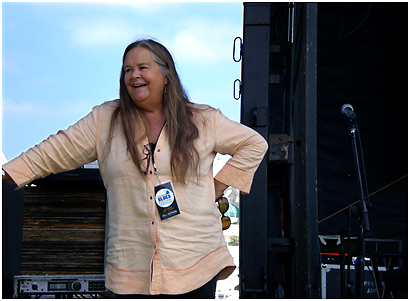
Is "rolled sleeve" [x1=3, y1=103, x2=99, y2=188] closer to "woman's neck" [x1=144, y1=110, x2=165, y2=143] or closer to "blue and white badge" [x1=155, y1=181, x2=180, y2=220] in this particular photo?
"woman's neck" [x1=144, y1=110, x2=165, y2=143]

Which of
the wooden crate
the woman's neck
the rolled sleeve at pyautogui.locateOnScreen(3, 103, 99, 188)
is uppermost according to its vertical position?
the woman's neck

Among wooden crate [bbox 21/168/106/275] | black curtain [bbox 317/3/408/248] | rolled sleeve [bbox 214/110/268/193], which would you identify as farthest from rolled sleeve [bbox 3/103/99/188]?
black curtain [bbox 317/3/408/248]

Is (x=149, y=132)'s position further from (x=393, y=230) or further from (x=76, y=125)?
(x=393, y=230)

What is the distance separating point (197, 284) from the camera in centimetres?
159

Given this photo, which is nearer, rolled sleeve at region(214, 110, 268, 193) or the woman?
the woman

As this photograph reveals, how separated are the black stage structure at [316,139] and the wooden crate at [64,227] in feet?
4.45

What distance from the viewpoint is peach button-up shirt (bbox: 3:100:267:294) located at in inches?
62.0

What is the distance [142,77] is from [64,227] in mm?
2162

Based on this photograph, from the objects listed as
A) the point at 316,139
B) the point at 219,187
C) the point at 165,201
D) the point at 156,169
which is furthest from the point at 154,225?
the point at 316,139

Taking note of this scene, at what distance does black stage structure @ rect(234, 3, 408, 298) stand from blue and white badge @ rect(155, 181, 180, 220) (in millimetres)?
901

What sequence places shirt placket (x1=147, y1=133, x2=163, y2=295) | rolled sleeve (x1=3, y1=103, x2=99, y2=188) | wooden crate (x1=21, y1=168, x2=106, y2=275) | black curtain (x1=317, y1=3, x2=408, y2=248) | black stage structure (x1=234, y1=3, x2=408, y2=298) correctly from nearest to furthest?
shirt placket (x1=147, y1=133, x2=163, y2=295), rolled sleeve (x1=3, y1=103, x2=99, y2=188), black stage structure (x1=234, y1=3, x2=408, y2=298), wooden crate (x1=21, y1=168, x2=106, y2=275), black curtain (x1=317, y1=3, x2=408, y2=248)

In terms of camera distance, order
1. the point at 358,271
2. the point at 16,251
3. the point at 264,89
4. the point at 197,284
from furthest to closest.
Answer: the point at 16,251, the point at 358,271, the point at 264,89, the point at 197,284

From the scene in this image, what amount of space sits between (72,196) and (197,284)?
226cm

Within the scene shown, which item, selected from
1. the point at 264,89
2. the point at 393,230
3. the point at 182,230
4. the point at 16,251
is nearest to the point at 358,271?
the point at 264,89
